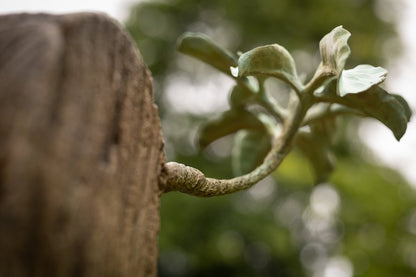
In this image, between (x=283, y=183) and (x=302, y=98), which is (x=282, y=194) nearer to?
(x=283, y=183)

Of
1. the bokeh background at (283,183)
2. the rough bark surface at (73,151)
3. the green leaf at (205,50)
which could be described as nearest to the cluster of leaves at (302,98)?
the green leaf at (205,50)

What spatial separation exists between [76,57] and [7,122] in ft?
0.39

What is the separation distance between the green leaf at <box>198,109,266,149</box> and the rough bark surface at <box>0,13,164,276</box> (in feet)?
1.78

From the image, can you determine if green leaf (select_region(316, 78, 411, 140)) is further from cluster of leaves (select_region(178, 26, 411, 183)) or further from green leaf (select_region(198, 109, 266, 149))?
green leaf (select_region(198, 109, 266, 149))

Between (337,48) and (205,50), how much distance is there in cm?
31

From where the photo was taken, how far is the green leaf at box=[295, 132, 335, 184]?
4.09 ft

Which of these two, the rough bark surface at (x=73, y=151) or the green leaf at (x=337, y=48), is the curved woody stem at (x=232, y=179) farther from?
the green leaf at (x=337, y=48)

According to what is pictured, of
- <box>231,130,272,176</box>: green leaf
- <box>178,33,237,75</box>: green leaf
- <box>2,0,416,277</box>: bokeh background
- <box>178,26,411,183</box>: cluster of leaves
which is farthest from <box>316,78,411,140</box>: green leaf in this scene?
<box>2,0,416,277</box>: bokeh background

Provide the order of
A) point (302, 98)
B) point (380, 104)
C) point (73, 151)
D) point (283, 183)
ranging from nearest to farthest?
point (73, 151) < point (380, 104) < point (302, 98) < point (283, 183)

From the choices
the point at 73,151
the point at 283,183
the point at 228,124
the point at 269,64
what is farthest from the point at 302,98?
the point at 283,183

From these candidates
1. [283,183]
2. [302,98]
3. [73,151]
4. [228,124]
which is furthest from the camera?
[283,183]

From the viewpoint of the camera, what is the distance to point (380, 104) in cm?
90

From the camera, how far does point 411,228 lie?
572 cm

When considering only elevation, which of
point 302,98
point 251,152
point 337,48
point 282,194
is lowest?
point 282,194
